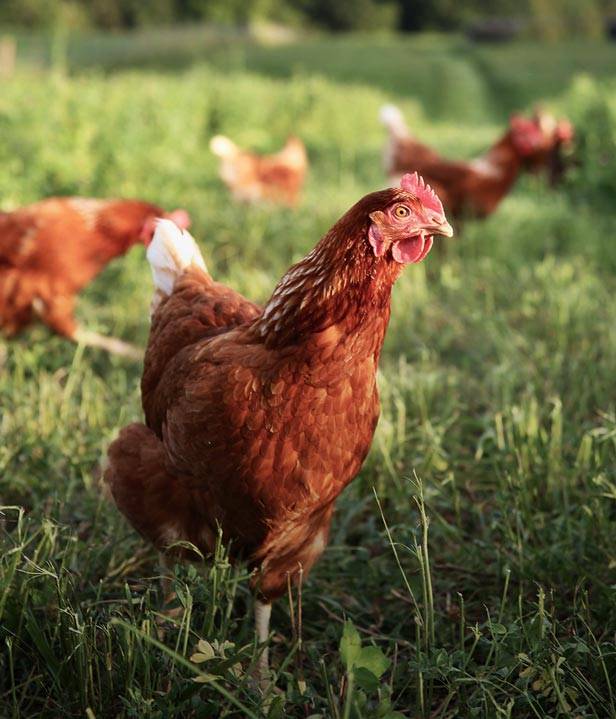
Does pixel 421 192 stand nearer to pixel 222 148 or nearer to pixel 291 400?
pixel 291 400

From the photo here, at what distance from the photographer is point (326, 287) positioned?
72.9 inches

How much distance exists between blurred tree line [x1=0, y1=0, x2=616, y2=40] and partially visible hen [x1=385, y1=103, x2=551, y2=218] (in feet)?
75.1

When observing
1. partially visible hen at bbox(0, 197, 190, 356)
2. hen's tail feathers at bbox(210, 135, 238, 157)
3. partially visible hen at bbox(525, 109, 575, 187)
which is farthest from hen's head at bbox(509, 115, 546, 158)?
partially visible hen at bbox(0, 197, 190, 356)

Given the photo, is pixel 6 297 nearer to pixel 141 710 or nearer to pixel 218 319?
pixel 218 319

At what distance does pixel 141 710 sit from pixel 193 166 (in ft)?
25.6

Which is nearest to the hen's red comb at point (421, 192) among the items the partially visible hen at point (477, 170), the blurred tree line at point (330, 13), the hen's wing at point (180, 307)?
the hen's wing at point (180, 307)

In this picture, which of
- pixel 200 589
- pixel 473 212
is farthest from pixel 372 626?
pixel 473 212

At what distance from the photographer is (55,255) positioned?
4051 mm

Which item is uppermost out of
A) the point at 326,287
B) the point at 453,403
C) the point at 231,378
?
the point at 326,287

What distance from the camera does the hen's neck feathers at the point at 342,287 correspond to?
182 centimetres

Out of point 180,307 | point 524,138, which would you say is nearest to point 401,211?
point 180,307

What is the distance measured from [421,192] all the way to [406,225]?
12 centimetres

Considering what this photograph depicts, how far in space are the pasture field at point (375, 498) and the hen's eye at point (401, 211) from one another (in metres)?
0.67

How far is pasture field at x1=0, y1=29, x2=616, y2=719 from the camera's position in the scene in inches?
71.5
